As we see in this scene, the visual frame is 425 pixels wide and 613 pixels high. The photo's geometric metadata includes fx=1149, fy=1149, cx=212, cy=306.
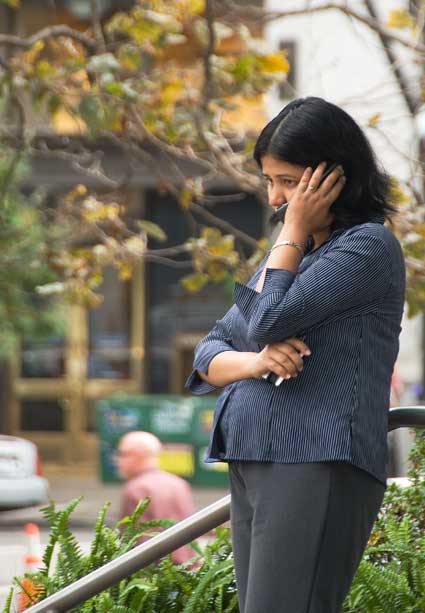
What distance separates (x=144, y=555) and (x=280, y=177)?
3.33ft

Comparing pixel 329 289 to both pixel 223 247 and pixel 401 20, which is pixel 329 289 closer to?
pixel 223 247

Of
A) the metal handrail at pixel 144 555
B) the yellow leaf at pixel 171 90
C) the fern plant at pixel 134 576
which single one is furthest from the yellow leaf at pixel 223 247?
the metal handrail at pixel 144 555

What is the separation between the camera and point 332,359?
85.7 inches

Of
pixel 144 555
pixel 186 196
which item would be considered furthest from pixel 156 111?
pixel 144 555

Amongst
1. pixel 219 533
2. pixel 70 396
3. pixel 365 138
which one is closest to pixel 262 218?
pixel 70 396

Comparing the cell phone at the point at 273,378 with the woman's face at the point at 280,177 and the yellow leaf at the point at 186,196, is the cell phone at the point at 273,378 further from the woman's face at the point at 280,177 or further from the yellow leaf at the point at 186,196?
the yellow leaf at the point at 186,196

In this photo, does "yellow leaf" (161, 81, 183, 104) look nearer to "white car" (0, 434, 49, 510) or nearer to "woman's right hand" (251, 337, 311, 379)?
"woman's right hand" (251, 337, 311, 379)

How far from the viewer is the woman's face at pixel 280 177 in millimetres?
2291

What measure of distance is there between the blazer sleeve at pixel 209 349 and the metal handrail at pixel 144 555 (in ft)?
1.04

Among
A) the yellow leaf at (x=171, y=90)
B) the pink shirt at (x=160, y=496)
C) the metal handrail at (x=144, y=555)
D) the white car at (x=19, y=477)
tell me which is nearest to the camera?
the metal handrail at (x=144, y=555)

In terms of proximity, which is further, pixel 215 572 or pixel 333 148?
pixel 215 572

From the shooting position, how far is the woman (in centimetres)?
212

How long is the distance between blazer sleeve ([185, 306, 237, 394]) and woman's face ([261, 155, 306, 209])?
0.97ft

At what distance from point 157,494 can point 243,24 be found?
108 inches
